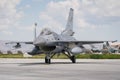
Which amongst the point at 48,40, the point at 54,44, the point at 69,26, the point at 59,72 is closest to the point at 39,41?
the point at 48,40

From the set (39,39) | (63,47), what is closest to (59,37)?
(63,47)

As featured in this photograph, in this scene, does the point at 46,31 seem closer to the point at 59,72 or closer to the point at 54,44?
the point at 54,44

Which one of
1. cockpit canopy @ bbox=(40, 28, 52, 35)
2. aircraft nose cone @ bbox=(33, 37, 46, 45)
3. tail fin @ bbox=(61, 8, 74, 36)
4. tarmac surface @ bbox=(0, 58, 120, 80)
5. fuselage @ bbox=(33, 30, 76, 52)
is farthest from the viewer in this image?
tail fin @ bbox=(61, 8, 74, 36)

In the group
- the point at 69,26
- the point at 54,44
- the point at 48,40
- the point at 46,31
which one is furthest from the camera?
the point at 69,26

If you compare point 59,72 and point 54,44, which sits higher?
point 54,44

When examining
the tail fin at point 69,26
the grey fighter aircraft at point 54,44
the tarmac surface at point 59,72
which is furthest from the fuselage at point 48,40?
the tarmac surface at point 59,72

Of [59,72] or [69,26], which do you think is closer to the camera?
[59,72]

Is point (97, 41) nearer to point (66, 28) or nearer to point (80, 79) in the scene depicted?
point (66, 28)

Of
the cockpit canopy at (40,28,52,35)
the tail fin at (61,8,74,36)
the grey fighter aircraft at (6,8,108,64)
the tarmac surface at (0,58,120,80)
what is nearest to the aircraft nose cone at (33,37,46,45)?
the grey fighter aircraft at (6,8,108,64)

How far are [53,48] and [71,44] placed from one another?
97.8 inches

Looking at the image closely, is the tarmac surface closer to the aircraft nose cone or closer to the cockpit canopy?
the aircraft nose cone

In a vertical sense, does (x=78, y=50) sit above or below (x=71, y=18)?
below

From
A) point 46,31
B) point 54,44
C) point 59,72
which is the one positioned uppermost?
point 46,31

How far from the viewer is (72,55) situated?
42.3 m
